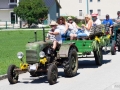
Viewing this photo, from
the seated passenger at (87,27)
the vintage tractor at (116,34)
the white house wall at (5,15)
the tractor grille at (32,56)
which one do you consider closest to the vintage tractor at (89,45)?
the seated passenger at (87,27)

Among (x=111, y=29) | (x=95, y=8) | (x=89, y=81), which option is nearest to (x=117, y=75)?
(x=89, y=81)

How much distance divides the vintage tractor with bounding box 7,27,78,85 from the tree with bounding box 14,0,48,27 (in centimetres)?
4674

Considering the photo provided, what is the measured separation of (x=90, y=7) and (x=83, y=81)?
78.5m

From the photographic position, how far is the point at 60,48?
539 inches

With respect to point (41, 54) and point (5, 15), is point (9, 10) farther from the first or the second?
point (41, 54)

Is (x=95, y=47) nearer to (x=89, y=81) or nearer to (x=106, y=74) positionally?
(x=106, y=74)

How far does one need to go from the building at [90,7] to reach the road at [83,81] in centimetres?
7340

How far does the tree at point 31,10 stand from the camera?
199 ft

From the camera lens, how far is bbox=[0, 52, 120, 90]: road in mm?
12000

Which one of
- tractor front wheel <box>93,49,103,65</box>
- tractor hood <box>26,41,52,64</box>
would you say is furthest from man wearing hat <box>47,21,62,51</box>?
tractor front wheel <box>93,49,103,65</box>

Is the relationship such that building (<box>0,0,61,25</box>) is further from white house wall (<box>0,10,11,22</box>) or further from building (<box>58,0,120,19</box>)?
building (<box>58,0,120,19</box>)

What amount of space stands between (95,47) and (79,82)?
3428 mm

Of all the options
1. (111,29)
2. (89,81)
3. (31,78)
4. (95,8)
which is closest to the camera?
(89,81)

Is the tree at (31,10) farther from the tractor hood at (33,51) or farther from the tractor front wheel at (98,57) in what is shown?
the tractor hood at (33,51)
